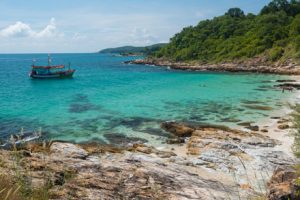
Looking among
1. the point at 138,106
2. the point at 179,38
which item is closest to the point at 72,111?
the point at 138,106

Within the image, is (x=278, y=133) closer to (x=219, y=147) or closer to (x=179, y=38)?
(x=219, y=147)

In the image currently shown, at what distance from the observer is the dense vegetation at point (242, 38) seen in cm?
8206

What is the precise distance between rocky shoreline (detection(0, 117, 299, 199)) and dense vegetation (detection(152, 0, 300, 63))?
57.6 m

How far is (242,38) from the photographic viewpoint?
100m

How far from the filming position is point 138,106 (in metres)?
37.8

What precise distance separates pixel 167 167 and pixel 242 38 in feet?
302

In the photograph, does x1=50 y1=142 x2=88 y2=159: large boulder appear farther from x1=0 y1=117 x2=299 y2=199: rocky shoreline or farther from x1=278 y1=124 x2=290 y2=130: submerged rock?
x1=278 y1=124 x2=290 y2=130: submerged rock

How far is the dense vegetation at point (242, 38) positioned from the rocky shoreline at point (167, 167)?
2266 inches

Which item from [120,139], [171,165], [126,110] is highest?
[171,165]

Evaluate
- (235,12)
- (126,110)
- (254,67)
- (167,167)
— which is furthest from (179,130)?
(235,12)

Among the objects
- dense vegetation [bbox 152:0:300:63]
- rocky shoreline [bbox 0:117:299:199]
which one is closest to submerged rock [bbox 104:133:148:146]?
rocky shoreline [bbox 0:117:299:199]

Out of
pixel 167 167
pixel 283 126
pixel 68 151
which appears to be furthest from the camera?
pixel 283 126

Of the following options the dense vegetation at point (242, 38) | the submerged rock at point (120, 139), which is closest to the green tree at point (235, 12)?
the dense vegetation at point (242, 38)

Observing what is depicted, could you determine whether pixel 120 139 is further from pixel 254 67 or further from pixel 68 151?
pixel 254 67
